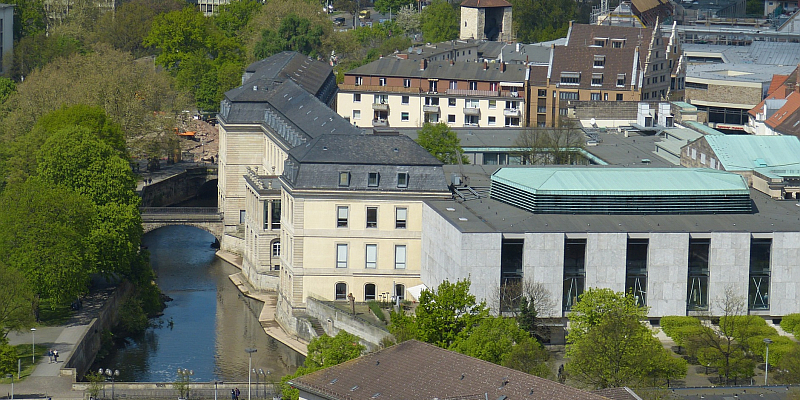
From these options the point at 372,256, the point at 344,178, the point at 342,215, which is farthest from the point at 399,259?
the point at 344,178

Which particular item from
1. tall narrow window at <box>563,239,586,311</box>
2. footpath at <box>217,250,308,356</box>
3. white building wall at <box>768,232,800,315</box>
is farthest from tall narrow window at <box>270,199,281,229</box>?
white building wall at <box>768,232,800,315</box>

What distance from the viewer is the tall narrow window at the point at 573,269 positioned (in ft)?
387

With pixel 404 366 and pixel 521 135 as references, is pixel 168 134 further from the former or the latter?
pixel 404 366

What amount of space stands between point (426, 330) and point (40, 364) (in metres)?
26.0

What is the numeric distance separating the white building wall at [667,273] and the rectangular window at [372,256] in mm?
20975

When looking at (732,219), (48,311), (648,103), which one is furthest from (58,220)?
(648,103)

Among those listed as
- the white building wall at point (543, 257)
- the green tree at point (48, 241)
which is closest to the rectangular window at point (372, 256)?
the white building wall at point (543, 257)

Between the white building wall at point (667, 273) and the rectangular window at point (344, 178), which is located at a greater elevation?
the rectangular window at point (344, 178)

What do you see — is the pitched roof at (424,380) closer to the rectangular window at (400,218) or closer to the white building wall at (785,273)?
the white building wall at (785,273)

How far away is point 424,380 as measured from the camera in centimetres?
8900

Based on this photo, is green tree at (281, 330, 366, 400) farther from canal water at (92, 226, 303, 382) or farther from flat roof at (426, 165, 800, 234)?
canal water at (92, 226, 303, 382)

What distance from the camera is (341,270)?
131 metres

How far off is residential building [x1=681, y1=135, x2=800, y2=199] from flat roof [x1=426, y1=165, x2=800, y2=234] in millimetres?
7032

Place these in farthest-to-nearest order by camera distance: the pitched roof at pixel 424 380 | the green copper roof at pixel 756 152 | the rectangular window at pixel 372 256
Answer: the green copper roof at pixel 756 152
the rectangular window at pixel 372 256
the pitched roof at pixel 424 380
